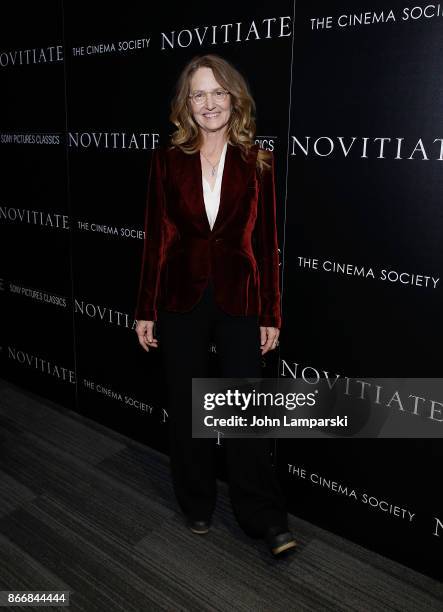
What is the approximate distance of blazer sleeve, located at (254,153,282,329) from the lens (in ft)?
7.30

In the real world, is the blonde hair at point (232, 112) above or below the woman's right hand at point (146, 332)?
above

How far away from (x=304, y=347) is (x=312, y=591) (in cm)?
93

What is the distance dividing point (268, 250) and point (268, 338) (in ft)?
1.19

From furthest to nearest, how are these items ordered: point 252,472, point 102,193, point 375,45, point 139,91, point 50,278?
point 50,278 < point 102,193 < point 139,91 < point 252,472 < point 375,45

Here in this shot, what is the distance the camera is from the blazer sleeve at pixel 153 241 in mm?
2232

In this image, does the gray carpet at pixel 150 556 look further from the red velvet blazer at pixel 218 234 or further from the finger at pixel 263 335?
the red velvet blazer at pixel 218 234

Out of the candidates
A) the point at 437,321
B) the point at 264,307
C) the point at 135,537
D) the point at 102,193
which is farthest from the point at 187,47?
the point at 135,537

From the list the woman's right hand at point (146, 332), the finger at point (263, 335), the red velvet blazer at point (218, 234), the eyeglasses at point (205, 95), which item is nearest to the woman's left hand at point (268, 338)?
the finger at point (263, 335)

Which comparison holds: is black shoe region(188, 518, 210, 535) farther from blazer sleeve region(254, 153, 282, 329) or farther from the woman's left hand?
blazer sleeve region(254, 153, 282, 329)

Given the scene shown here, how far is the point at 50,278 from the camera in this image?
11.5ft

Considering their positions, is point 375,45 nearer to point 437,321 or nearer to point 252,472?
point 437,321

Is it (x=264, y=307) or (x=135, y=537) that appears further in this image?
(x=135, y=537)

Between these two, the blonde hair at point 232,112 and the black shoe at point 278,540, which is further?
the black shoe at point 278,540

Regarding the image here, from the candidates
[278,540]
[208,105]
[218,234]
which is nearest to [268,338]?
[218,234]
